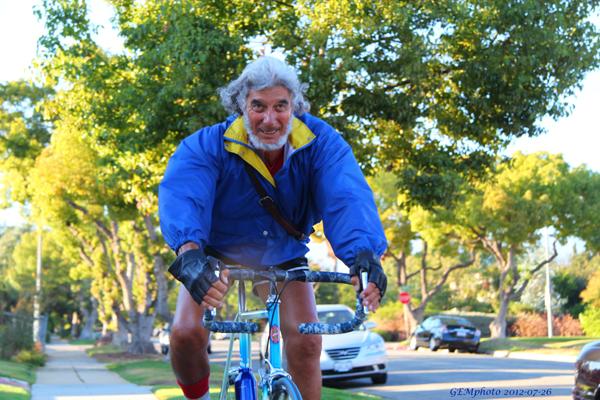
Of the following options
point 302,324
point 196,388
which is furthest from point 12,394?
point 302,324

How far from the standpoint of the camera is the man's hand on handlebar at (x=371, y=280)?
10.3 feet

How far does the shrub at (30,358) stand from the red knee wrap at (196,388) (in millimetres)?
20555

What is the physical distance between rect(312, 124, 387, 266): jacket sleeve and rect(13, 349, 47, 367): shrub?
69.5 feet

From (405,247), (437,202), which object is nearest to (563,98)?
(437,202)

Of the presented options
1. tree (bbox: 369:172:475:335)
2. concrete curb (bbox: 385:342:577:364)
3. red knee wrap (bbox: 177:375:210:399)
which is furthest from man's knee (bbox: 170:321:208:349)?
tree (bbox: 369:172:475:335)

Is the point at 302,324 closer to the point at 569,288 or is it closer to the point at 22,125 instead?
the point at 22,125

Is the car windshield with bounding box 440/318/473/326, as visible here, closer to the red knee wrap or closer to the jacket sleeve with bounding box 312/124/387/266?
the red knee wrap

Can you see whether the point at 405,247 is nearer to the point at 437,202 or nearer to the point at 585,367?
the point at 437,202

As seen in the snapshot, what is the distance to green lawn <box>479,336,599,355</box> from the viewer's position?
27900mm

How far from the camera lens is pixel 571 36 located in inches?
614

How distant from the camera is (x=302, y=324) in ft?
10.7

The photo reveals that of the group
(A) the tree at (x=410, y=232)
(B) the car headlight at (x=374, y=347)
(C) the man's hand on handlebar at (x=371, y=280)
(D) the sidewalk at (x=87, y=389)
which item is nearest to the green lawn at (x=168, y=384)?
(D) the sidewalk at (x=87, y=389)

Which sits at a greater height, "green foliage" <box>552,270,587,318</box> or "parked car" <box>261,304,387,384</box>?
"green foliage" <box>552,270,587,318</box>

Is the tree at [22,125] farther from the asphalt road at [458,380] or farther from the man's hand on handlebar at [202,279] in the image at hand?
the man's hand on handlebar at [202,279]
